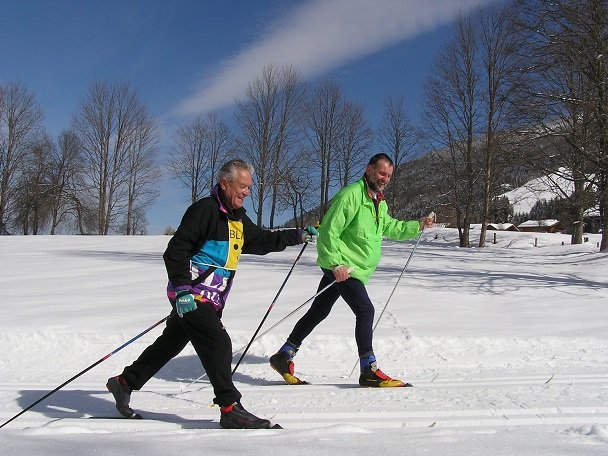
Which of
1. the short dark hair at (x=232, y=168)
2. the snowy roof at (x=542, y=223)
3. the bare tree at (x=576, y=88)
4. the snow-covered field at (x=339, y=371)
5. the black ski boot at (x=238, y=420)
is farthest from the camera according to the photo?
the snowy roof at (x=542, y=223)

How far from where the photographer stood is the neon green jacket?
4.19m

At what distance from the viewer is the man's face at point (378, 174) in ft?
13.9

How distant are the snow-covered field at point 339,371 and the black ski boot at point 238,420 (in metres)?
0.12

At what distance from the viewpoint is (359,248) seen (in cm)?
431

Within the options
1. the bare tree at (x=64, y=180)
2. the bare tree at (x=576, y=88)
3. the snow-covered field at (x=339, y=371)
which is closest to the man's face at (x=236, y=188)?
the snow-covered field at (x=339, y=371)

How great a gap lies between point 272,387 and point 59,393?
1.78 metres

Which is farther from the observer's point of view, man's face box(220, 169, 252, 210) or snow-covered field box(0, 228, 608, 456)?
man's face box(220, 169, 252, 210)

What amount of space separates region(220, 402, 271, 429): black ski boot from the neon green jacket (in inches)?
57.4

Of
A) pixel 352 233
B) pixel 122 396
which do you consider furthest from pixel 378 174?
pixel 122 396

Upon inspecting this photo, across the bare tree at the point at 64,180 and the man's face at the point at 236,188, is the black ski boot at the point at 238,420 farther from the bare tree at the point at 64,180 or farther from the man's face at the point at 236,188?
the bare tree at the point at 64,180

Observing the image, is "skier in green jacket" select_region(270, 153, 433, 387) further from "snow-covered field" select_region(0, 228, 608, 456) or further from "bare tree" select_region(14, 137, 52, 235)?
"bare tree" select_region(14, 137, 52, 235)

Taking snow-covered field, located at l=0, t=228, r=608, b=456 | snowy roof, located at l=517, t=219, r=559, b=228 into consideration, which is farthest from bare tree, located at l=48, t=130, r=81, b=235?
snowy roof, located at l=517, t=219, r=559, b=228

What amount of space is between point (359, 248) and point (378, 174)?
651mm

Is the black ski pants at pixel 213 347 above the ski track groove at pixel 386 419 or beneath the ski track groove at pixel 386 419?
above
